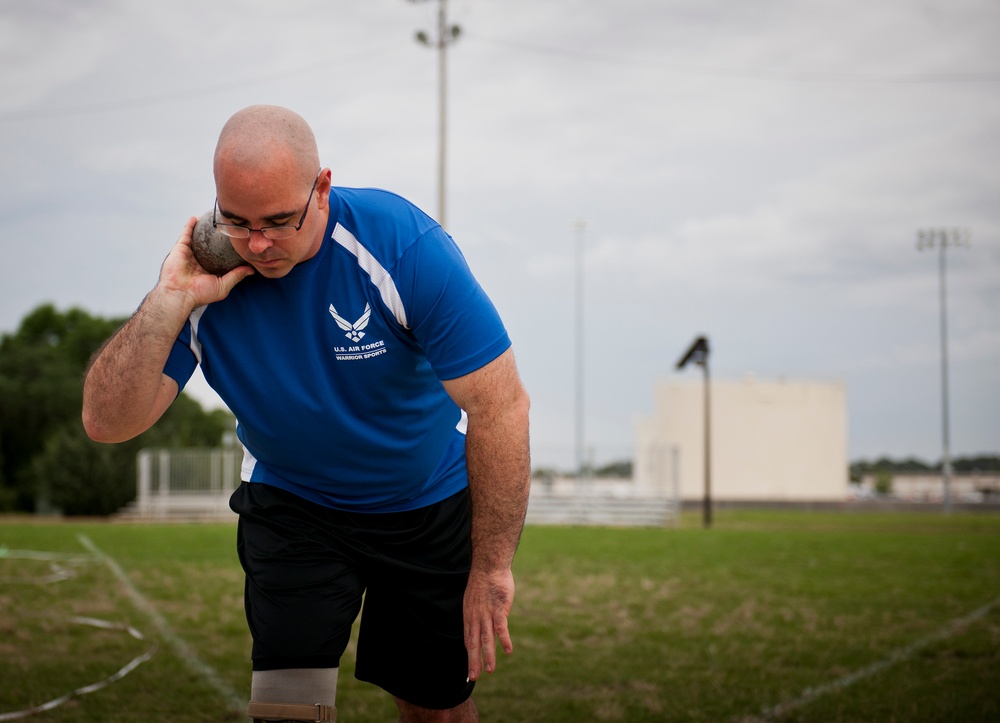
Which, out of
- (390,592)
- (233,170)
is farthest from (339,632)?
(233,170)

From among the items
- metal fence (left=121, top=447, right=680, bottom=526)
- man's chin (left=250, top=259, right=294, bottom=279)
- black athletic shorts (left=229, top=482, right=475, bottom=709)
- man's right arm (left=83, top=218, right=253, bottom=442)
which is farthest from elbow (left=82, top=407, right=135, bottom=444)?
metal fence (left=121, top=447, right=680, bottom=526)

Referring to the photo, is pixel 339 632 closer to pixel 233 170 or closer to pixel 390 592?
pixel 390 592

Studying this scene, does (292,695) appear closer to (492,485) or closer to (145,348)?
(492,485)

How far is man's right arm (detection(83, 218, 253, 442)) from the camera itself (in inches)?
126

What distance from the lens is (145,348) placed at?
318 cm

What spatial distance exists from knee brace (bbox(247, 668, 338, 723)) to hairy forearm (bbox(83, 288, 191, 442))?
0.92 metres

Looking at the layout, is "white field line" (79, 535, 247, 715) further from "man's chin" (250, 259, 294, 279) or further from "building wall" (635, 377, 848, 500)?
"building wall" (635, 377, 848, 500)

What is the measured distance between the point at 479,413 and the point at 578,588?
8540mm

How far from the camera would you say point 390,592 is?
369 cm

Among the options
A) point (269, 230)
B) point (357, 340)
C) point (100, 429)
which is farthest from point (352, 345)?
point (100, 429)

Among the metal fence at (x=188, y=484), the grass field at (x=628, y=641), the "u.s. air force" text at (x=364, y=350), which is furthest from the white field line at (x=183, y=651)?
the metal fence at (x=188, y=484)

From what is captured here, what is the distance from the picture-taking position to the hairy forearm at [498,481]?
3184 mm

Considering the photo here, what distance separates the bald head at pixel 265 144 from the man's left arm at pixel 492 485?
31.6 inches

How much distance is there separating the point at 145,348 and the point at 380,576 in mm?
1169
